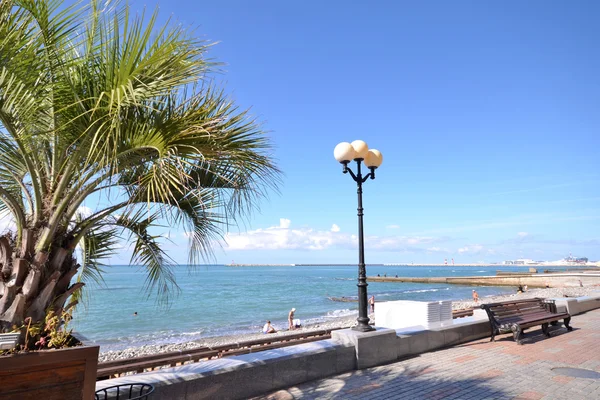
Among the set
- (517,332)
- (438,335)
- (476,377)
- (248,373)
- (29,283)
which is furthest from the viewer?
(517,332)

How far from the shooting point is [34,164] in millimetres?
3082

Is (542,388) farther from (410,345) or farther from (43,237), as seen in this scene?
(43,237)

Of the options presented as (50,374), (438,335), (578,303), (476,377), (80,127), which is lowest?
(476,377)

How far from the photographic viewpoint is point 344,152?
6695mm

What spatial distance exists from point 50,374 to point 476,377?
17.0 feet

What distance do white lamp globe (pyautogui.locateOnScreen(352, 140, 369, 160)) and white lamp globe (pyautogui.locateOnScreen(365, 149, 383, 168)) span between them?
0.64ft

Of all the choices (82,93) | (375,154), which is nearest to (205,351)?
(375,154)

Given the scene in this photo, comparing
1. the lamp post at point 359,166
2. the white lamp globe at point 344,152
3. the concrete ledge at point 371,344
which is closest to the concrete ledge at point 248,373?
the concrete ledge at point 371,344

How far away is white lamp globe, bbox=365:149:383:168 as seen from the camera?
7.08 metres

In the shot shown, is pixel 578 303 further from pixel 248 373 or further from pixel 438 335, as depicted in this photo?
pixel 248 373

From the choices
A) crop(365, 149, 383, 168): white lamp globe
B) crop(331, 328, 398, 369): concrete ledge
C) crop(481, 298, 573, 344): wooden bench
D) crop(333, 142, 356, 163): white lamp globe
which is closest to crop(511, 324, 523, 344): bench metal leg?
crop(481, 298, 573, 344): wooden bench

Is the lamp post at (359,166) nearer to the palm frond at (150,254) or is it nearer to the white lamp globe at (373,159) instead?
the white lamp globe at (373,159)

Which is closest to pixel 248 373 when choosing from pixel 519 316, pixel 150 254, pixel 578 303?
pixel 150 254

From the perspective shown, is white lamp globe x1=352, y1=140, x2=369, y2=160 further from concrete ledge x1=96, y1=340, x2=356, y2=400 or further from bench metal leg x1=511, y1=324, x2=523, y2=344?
bench metal leg x1=511, y1=324, x2=523, y2=344
